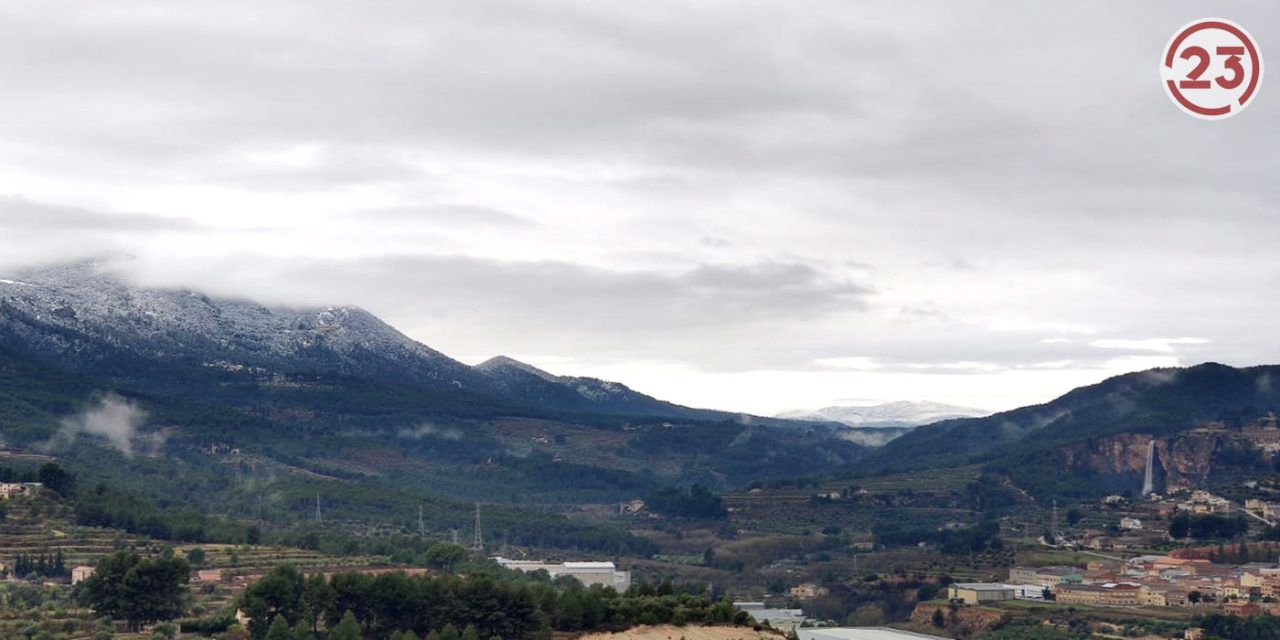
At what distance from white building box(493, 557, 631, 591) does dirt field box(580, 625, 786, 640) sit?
5000 cm

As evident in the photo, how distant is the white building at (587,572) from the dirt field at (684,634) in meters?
50.0

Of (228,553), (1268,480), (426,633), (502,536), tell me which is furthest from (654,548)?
(426,633)

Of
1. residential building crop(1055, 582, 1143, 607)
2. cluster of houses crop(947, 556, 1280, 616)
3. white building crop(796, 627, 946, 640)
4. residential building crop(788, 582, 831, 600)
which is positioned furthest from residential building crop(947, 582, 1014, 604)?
residential building crop(788, 582, 831, 600)

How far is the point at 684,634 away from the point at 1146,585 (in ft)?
190

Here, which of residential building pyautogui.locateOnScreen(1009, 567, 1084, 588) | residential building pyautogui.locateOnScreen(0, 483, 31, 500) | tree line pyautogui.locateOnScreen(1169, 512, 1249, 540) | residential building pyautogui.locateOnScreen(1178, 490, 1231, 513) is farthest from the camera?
residential building pyautogui.locateOnScreen(1178, 490, 1231, 513)

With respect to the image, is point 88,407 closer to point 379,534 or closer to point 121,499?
point 379,534

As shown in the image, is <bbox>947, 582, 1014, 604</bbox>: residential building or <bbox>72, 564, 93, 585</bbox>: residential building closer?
<bbox>72, 564, 93, 585</bbox>: residential building

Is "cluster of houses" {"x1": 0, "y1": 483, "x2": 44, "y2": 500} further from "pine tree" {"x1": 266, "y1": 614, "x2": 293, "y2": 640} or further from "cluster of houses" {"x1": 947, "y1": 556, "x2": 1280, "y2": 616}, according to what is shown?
"cluster of houses" {"x1": 947, "y1": 556, "x2": 1280, "y2": 616}

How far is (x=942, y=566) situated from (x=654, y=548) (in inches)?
1437

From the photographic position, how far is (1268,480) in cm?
17438

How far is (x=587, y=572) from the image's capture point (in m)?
131

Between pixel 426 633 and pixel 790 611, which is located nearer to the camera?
pixel 426 633

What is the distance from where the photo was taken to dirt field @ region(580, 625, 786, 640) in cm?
7212

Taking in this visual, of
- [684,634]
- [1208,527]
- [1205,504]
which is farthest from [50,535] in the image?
[1205,504]
